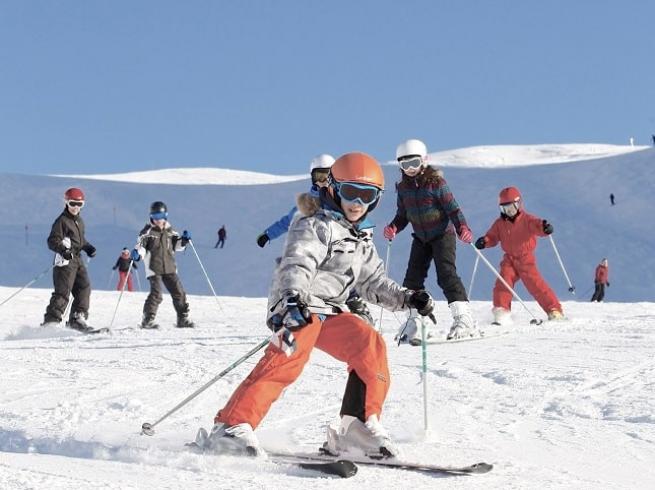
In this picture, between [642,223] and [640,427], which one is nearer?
[640,427]

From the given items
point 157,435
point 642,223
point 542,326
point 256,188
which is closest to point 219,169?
point 256,188

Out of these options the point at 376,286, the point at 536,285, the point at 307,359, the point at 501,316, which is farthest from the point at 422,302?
the point at 536,285

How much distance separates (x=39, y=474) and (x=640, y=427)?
2.64 m

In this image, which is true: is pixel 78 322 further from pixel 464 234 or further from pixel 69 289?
pixel 464 234

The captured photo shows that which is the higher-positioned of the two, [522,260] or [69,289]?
[522,260]

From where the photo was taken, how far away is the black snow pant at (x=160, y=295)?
10.4 metres

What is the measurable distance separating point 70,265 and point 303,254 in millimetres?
7410

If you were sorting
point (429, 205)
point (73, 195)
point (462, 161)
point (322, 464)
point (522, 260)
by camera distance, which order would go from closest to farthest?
1. point (322, 464)
2. point (429, 205)
3. point (522, 260)
4. point (73, 195)
5. point (462, 161)

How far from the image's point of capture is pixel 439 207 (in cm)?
744

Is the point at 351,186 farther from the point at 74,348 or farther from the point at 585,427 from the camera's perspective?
the point at 74,348

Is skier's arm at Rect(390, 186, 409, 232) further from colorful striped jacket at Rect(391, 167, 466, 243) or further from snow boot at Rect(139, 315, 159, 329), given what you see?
snow boot at Rect(139, 315, 159, 329)

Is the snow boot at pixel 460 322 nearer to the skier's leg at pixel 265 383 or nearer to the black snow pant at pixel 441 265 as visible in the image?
the black snow pant at pixel 441 265

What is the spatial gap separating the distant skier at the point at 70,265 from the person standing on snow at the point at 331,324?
275 inches

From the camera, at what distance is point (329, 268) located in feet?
11.9
